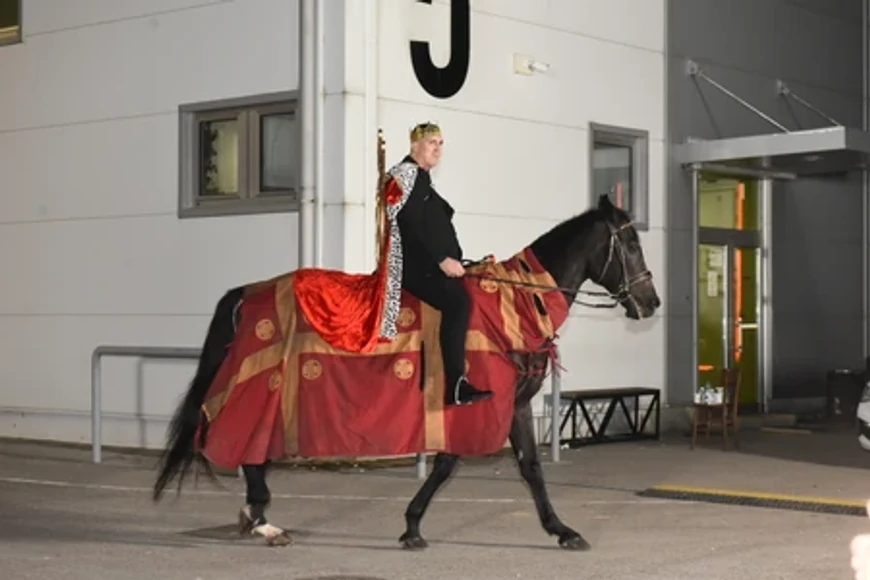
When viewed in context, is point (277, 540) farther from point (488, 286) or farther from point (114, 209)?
point (114, 209)

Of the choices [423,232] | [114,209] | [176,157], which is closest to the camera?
[423,232]

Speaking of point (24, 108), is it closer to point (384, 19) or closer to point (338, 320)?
point (384, 19)

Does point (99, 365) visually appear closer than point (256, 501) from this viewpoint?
No

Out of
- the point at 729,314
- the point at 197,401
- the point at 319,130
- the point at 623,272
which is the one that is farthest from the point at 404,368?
the point at 729,314

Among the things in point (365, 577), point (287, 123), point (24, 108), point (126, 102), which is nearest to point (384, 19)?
point (287, 123)

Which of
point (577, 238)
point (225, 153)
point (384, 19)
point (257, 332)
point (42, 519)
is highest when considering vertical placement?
point (384, 19)

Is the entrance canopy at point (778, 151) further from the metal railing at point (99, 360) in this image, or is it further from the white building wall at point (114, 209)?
the metal railing at point (99, 360)

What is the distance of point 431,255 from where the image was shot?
952 cm

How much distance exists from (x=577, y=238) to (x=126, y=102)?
8243 millimetres

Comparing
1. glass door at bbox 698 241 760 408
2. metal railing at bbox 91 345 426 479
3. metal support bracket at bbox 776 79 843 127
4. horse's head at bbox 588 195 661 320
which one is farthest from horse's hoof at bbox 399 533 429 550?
metal support bracket at bbox 776 79 843 127

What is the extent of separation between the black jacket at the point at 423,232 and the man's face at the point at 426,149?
0.12 metres

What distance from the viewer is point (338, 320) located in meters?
9.71

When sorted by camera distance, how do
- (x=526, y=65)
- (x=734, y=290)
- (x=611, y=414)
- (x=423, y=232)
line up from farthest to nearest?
(x=734, y=290)
(x=611, y=414)
(x=526, y=65)
(x=423, y=232)

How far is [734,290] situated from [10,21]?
9760mm
